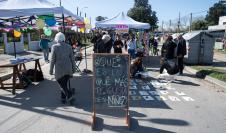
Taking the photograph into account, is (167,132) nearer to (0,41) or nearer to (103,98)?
(103,98)

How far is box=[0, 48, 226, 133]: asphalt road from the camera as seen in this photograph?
5.96m

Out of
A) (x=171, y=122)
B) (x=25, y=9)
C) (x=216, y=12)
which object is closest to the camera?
(x=171, y=122)

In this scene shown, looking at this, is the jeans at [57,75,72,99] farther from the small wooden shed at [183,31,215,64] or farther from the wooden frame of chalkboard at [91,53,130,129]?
the small wooden shed at [183,31,215,64]

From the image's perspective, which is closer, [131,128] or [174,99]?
[131,128]

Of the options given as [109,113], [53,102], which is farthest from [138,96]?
[53,102]

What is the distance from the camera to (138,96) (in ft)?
28.6

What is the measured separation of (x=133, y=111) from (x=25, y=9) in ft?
17.8

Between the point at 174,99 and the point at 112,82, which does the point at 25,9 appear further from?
the point at 174,99

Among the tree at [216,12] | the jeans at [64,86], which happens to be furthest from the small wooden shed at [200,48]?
the tree at [216,12]

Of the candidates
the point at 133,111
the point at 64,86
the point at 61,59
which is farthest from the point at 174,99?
the point at 61,59

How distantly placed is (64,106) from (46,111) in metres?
0.56

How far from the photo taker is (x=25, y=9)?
389 inches

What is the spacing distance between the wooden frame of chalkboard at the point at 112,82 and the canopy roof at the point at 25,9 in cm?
447

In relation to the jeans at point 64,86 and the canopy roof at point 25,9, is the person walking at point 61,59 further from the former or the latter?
the canopy roof at point 25,9
